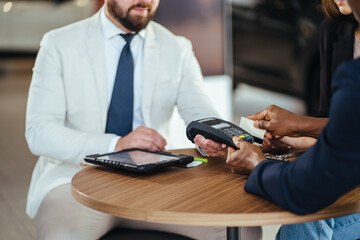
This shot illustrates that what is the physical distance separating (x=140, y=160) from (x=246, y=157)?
0.34 m

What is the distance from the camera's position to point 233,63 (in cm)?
578

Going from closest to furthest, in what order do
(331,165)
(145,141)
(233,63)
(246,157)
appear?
(331,165), (246,157), (145,141), (233,63)

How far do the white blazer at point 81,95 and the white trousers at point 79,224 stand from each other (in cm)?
14

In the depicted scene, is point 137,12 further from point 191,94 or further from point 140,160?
point 140,160

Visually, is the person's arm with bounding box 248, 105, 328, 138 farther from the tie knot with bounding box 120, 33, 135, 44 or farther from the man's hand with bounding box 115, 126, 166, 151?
the tie knot with bounding box 120, 33, 135, 44

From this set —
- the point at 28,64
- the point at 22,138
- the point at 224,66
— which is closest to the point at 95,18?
the point at 224,66

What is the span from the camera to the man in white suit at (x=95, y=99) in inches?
66.4

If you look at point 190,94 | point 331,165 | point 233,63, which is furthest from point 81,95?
point 233,63

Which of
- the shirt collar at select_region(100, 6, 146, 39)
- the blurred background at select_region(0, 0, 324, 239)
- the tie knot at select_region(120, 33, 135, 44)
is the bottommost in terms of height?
the blurred background at select_region(0, 0, 324, 239)

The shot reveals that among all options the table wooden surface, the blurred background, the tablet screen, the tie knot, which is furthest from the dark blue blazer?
the blurred background

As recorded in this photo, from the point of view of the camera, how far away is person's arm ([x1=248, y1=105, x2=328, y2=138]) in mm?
1409

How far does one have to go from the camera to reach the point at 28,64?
1216 cm

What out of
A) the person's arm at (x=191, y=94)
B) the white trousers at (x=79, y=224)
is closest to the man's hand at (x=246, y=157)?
the white trousers at (x=79, y=224)

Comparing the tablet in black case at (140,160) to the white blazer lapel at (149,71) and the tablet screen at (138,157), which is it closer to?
the tablet screen at (138,157)
